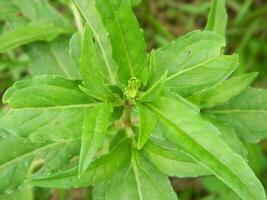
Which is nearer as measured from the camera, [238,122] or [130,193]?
[130,193]

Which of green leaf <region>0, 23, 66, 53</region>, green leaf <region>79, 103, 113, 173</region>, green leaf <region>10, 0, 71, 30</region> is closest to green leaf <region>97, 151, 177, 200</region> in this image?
green leaf <region>79, 103, 113, 173</region>

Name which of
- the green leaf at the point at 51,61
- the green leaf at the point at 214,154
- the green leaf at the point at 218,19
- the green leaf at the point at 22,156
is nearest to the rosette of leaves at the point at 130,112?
the green leaf at the point at 214,154

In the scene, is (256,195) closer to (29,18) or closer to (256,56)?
(29,18)

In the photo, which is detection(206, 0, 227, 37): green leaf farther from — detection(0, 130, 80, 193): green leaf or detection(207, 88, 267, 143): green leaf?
detection(0, 130, 80, 193): green leaf

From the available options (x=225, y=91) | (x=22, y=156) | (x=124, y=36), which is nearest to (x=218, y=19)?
(x=225, y=91)

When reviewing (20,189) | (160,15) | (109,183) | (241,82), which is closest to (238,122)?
(241,82)

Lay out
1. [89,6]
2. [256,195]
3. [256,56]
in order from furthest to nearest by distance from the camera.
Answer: [256,56] → [89,6] → [256,195]

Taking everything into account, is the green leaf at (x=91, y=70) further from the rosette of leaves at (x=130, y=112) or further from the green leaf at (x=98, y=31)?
the green leaf at (x=98, y=31)
